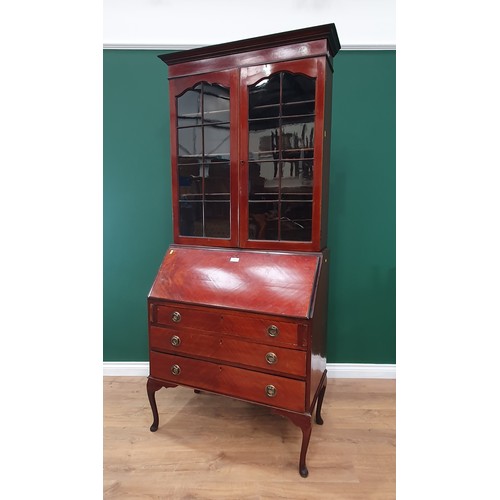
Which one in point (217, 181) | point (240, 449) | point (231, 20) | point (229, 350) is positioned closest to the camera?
point (229, 350)

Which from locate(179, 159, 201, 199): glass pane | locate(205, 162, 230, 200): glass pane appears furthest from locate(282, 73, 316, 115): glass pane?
locate(179, 159, 201, 199): glass pane

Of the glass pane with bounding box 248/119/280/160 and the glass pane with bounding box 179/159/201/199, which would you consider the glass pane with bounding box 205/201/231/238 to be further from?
the glass pane with bounding box 248/119/280/160

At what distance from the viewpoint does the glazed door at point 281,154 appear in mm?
1594

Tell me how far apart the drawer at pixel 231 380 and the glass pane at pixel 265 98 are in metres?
1.34

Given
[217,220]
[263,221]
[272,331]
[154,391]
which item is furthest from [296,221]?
[154,391]

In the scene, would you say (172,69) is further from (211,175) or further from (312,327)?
(312,327)

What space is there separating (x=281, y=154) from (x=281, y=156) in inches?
0.4

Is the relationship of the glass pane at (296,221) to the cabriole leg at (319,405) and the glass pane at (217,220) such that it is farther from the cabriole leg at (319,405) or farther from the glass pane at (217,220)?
the cabriole leg at (319,405)

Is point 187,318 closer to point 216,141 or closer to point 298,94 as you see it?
point 216,141

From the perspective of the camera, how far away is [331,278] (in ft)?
7.73

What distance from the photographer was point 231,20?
7.36 ft

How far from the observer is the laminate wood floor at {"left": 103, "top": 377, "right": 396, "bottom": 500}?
148 cm

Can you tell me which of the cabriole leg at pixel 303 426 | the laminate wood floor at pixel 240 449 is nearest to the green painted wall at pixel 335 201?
the laminate wood floor at pixel 240 449

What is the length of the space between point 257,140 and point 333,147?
81 centimetres
